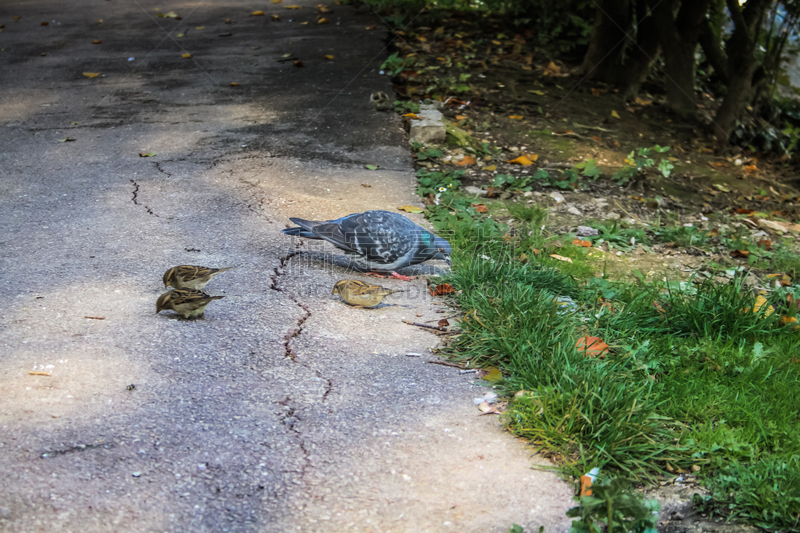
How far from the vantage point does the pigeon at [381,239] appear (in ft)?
13.4

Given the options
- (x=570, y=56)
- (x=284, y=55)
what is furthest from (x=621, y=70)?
(x=284, y=55)

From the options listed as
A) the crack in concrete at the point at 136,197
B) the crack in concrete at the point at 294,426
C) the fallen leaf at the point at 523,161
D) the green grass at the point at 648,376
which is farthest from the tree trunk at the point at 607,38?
the crack in concrete at the point at 294,426

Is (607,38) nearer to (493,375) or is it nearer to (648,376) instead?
(648,376)

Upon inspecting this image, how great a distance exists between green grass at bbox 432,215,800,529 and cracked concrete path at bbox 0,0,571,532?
0.77ft

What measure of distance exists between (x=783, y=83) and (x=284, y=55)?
24.3 ft

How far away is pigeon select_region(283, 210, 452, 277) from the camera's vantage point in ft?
13.4

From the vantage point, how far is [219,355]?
3.27 meters

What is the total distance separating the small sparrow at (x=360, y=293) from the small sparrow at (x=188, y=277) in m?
0.75

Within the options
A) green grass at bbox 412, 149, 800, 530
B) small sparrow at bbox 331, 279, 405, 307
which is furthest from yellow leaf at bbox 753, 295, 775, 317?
small sparrow at bbox 331, 279, 405, 307

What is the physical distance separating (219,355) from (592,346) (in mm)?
1927

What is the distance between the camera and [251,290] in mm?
3984

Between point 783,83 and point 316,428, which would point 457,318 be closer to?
point 316,428

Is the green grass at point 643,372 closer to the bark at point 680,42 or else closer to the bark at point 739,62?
the bark at point 739,62

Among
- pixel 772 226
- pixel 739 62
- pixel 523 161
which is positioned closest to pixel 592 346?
pixel 523 161
